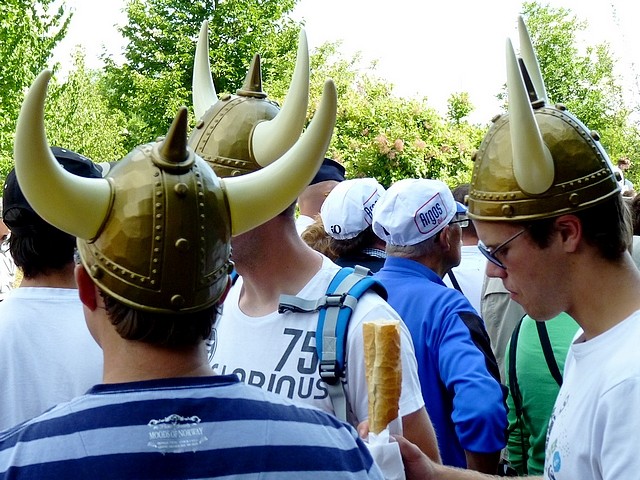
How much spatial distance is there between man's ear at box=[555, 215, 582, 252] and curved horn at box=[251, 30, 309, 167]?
2.86 ft

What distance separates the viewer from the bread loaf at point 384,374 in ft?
6.85

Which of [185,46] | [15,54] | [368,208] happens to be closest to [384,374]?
[368,208]

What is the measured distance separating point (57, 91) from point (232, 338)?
16557mm

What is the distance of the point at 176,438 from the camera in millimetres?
1598

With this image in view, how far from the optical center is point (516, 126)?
2.31 m

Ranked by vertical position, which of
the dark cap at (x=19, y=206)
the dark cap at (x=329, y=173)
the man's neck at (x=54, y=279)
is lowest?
the man's neck at (x=54, y=279)

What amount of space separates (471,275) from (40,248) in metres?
3.24

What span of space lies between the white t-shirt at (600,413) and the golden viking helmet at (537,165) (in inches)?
16.2

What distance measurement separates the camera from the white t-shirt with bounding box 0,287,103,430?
2.73 meters

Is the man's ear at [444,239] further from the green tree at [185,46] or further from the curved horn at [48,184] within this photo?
the green tree at [185,46]

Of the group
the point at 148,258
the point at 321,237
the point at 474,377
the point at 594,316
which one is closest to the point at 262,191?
the point at 148,258

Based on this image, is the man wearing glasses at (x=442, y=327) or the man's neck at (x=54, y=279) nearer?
the man's neck at (x=54, y=279)

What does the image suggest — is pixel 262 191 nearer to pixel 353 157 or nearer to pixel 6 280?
pixel 6 280

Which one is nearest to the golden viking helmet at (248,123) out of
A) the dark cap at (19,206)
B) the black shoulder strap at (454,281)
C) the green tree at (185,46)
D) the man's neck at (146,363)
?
the dark cap at (19,206)
